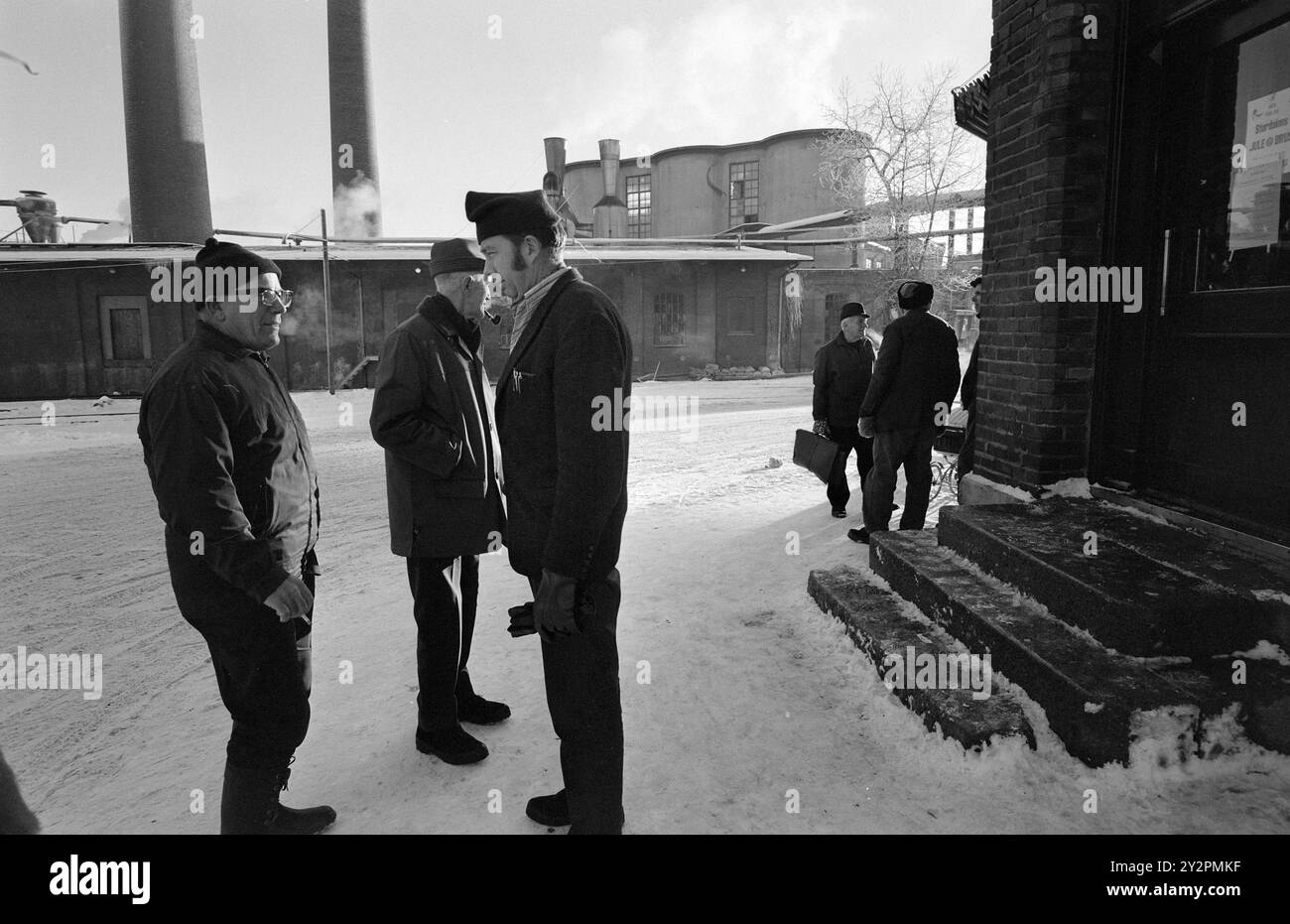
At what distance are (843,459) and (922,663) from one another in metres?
3.46

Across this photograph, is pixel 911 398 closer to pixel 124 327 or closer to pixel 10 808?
pixel 10 808

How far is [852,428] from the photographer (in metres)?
6.48

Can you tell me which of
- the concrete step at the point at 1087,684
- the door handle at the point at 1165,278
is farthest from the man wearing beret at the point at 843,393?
the concrete step at the point at 1087,684

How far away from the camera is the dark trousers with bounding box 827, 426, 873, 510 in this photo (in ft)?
21.2

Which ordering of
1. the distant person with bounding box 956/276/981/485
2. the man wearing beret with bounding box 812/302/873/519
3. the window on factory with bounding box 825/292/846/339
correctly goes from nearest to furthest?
the distant person with bounding box 956/276/981/485 < the man wearing beret with bounding box 812/302/873/519 < the window on factory with bounding box 825/292/846/339

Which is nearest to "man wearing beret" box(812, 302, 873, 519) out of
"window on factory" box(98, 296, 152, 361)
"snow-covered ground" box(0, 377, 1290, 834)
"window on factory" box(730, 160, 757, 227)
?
"snow-covered ground" box(0, 377, 1290, 834)

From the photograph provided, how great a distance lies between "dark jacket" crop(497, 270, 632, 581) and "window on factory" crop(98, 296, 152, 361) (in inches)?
849

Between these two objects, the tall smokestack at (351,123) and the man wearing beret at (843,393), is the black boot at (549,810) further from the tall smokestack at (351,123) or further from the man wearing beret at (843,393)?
the tall smokestack at (351,123)

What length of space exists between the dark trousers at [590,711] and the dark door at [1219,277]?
2847 mm

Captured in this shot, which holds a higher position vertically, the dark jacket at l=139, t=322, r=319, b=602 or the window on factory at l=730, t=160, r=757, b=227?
the window on factory at l=730, t=160, r=757, b=227

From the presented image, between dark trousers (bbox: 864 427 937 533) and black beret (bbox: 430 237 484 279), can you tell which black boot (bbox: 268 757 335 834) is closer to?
black beret (bbox: 430 237 484 279)

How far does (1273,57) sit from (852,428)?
12.0ft
